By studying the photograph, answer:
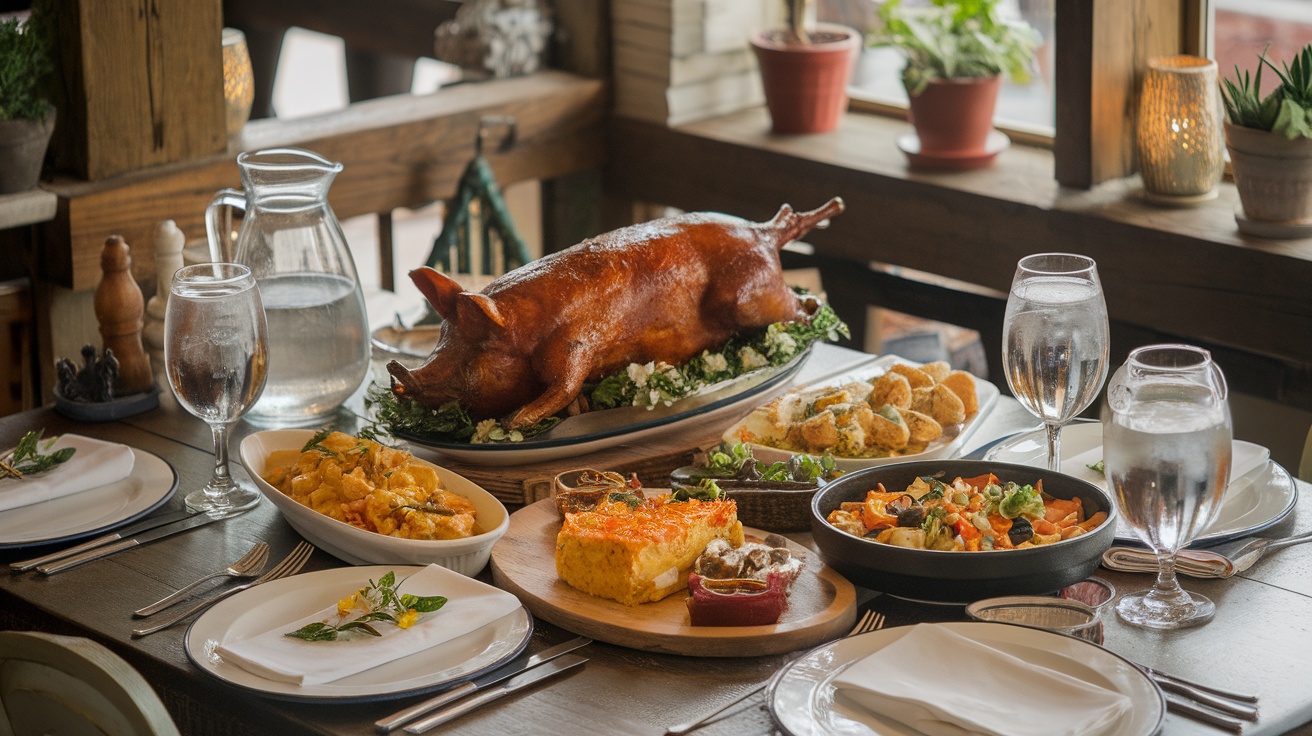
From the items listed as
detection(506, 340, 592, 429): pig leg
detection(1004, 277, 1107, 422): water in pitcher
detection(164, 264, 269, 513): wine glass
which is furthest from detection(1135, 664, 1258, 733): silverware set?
detection(164, 264, 269, 513): wine glass

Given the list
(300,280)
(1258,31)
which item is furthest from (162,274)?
(1258,31)

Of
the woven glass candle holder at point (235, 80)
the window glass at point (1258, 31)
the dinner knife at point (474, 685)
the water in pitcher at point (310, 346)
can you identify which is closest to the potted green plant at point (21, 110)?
the woven glass candle holder at point (235, 80)

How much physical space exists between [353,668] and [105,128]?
1.67 m

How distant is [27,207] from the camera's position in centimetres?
248

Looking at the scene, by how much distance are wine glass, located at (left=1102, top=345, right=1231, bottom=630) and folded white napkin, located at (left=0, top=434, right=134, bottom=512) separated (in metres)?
1.16

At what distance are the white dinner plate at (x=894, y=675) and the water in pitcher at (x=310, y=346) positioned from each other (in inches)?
34.7

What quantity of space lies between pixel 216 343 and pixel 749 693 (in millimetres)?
731

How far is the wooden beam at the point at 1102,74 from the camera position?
8.99 feet

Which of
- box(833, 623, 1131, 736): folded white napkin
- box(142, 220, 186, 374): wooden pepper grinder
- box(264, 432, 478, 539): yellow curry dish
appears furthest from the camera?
box(142, 220, 186, 374): wooden pepper grinder

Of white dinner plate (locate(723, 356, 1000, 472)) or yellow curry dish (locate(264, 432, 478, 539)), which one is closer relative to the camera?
yellow curry dish (locate(264, 432, 478, 539))

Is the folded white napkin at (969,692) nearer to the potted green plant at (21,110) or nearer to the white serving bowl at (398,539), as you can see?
the white serving bowl at (398,539)

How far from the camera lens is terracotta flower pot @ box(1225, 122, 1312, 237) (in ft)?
7.98

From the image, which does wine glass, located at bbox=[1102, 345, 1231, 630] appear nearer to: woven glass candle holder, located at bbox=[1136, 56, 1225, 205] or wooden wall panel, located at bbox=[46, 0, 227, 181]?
woven glass candle holder, located at bbox=[1136, 56, 1225, 205]

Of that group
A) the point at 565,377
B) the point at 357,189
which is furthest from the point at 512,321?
the point at 357,189
